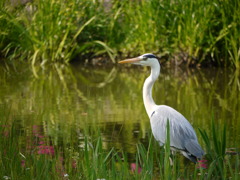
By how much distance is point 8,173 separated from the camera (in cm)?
417

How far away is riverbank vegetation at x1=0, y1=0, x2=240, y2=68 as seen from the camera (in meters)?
11.6

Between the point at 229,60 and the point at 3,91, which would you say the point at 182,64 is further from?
the point at 3,91

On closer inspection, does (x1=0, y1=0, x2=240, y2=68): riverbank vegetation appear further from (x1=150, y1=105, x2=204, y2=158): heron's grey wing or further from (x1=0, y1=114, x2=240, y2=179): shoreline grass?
(x1=0, y1=114, x2=240, y2=179): shoreline grass

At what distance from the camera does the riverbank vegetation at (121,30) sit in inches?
456

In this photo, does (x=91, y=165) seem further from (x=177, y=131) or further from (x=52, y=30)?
(x=52, y=30)

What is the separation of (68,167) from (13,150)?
42 cm

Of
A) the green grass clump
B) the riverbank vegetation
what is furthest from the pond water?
the green grass clump

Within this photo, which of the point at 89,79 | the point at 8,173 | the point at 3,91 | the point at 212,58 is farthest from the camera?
the point at 212,58

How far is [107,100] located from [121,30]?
4.57 m

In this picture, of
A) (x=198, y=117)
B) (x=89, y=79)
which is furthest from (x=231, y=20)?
(x=198, y=117)

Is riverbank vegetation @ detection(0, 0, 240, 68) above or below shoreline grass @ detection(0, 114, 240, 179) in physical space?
above

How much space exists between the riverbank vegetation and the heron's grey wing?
19.3ft

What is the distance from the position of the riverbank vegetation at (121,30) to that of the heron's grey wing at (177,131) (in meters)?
5.88

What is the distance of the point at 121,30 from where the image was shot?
13.2 metres
